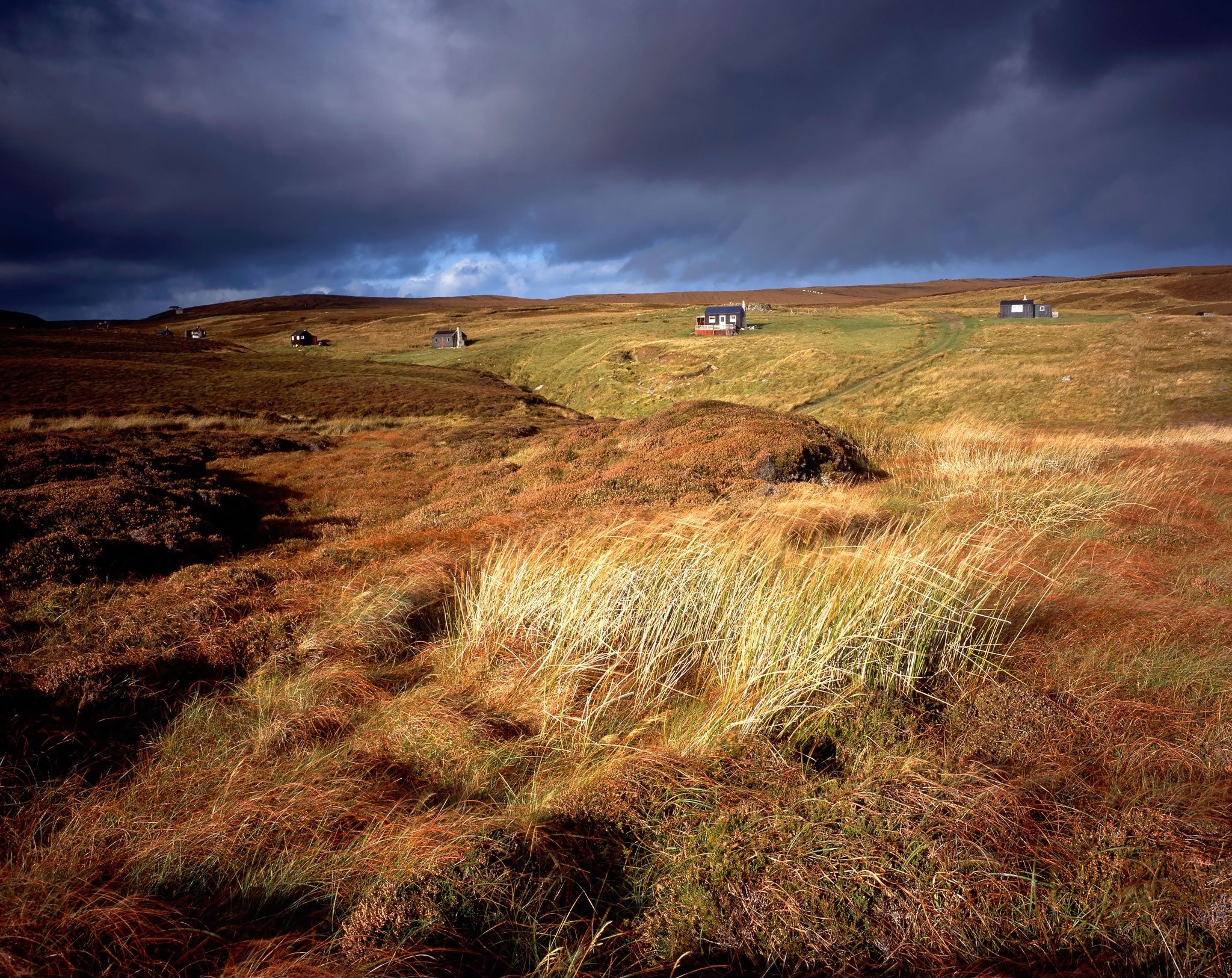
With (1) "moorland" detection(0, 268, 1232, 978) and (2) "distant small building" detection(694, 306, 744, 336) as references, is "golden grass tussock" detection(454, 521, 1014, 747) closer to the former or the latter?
(1) "moorland" detection(0, 268, 1232, 978)

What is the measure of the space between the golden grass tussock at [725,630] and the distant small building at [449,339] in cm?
7799

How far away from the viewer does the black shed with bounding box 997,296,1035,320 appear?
76.2 m

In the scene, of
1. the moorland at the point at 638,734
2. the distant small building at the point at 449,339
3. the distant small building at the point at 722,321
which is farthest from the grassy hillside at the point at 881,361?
the moorland at the point at 638,734

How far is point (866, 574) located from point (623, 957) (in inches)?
124

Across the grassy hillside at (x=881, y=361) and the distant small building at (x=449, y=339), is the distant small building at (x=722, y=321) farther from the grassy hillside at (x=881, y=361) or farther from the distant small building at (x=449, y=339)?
the distant small building at (x=449, y=339)

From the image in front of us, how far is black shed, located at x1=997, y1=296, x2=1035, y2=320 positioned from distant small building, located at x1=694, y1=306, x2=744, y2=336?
33.5 m

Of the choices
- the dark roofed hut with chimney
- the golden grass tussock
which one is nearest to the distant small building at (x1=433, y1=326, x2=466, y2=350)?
the dark roofed hut with chimney

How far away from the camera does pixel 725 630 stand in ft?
15.7

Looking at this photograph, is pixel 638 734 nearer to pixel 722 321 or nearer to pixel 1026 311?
pixel 722 321

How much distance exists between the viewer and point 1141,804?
3.02 meters

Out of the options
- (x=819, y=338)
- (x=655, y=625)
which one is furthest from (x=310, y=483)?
(x=819, y=338)

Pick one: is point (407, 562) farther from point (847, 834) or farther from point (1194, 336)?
point (1194, 336)

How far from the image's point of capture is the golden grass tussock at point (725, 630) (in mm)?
4000

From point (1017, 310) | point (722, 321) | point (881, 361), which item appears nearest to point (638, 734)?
point (881, 361)
